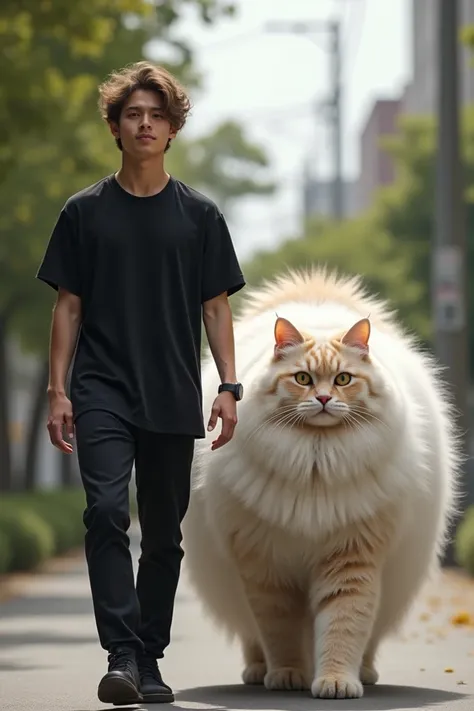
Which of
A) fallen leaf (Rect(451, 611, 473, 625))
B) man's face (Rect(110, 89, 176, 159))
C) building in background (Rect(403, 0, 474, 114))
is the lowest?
fallen leaf (Rect(451, 611, 473, 625))

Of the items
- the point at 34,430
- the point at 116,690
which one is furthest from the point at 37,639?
the point at 34,430

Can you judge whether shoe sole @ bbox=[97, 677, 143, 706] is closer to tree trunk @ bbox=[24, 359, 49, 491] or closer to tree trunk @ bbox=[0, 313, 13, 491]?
tree trunk @ bbox=[0, 313, 13, 491]

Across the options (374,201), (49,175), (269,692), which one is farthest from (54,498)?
(269,692)

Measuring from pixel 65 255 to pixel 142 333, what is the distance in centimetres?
47

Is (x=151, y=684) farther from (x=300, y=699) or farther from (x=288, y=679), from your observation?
(x=288, y=679)

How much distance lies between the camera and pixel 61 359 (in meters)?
7.82

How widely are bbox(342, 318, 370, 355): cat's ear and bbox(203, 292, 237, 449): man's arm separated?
2.32 ft

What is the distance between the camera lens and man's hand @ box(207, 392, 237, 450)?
7.95m

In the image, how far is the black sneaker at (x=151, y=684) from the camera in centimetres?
802

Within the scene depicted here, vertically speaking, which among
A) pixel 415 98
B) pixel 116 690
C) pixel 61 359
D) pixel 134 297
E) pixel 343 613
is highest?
pixel 415 98

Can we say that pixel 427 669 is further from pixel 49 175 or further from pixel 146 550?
pixel 49 175

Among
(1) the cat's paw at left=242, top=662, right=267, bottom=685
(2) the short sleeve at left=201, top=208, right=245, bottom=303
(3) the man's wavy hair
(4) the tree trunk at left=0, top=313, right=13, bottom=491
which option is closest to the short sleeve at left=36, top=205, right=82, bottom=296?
(3) the man's wavy hair

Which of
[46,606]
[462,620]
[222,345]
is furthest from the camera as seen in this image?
[46,606]

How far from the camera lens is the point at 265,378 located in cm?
862
